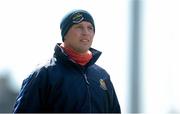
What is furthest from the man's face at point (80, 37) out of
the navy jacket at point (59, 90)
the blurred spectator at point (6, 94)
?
the blurred spectator at point (6, 94)

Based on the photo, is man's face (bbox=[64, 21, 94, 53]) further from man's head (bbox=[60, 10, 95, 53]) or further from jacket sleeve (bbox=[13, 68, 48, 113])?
jacket sleeve (bbox=[13, 68, 48, 113])

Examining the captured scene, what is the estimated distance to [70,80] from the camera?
10.5 m

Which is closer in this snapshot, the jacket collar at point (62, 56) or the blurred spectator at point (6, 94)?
the jacket collar at point (62, 56)

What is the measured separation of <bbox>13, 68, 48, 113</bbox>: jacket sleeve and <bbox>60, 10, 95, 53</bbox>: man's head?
378 millimetres

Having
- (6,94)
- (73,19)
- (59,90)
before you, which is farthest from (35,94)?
(6,94)

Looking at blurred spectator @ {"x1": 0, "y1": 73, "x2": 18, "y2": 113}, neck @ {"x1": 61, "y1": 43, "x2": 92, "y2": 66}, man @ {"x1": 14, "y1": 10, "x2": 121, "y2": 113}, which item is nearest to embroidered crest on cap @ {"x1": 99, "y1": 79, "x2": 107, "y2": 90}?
man @ {"x1": 14, "y1": 10, "x2": 121, "y2": 113}

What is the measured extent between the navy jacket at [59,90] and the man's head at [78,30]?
0.42ft

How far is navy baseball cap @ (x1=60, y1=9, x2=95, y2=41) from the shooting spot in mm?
10688

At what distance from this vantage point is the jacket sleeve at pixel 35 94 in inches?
411

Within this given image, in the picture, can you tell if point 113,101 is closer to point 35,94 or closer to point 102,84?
point 102,84

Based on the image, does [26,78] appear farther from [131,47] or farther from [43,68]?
[131,47]

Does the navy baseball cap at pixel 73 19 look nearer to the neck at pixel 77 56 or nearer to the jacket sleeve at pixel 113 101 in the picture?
the neck at pixel 77 56

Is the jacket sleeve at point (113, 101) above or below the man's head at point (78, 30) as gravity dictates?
below

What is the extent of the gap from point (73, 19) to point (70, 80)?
58 centimetres
